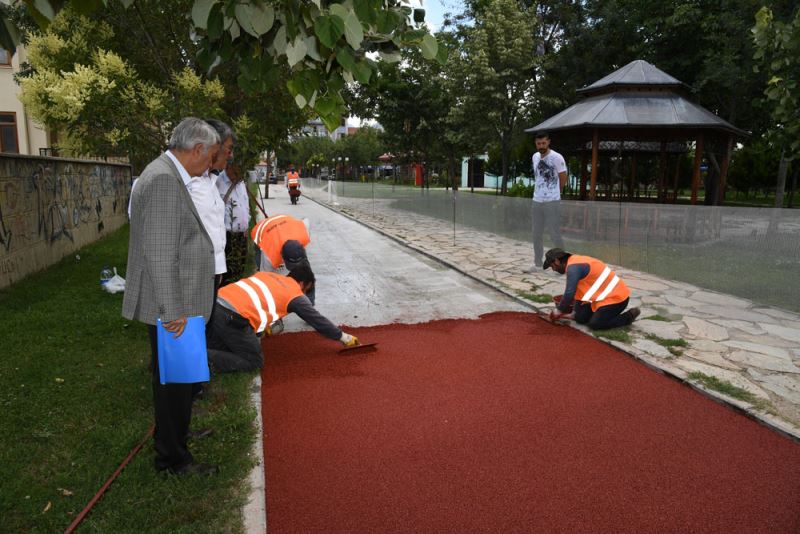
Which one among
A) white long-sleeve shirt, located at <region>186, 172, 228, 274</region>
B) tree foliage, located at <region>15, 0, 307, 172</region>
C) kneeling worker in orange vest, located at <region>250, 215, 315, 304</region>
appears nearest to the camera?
white long-sleeve shirt, located at <region>186, 172, 228, 274</region>

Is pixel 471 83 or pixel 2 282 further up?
pixel 471 83

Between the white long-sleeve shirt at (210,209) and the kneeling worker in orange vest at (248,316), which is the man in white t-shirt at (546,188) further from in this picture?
the white long-sleeve shirt at (210,209)

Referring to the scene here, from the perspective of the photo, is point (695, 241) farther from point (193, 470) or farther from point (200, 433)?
point (193, 470)

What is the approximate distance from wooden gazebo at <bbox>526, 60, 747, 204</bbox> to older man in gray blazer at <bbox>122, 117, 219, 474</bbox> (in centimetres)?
1138

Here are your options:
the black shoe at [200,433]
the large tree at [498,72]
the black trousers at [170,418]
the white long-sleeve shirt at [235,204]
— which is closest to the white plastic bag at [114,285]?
the white long-sleeve shirt at [235,204]

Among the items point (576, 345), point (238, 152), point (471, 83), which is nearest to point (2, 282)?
point (238, 152)

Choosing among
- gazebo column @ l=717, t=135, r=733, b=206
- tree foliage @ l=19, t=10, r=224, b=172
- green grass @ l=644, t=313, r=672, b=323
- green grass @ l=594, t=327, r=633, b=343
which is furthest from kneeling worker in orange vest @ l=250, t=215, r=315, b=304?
gazebo column @ l=717, t=135, r=733, b=206

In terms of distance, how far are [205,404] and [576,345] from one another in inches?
137

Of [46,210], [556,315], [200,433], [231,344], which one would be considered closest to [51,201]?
[46,210]

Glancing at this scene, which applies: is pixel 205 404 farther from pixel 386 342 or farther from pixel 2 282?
pixel 2 282

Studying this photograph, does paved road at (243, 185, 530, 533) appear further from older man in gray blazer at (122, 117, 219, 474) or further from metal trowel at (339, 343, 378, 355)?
metal trowel at (339, 343, 378, 355)

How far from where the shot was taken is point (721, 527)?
2.72 meters

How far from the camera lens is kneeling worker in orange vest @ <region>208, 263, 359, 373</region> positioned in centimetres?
458

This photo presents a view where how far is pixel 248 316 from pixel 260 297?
0.19 m
